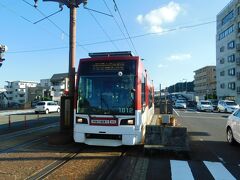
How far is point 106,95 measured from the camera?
11.1 metres

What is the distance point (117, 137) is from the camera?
10.9m

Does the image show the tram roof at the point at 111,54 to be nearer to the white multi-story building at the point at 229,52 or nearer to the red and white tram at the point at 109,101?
the red and white tram at the point at 109,101

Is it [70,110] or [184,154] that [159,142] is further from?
[70,110]

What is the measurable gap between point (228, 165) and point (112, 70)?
473 centimetres

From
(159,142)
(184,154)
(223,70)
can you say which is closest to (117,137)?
(159,142)

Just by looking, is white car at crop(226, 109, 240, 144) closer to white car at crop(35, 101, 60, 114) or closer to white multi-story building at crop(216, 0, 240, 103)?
white car at crop(35, 101, 60, 114)

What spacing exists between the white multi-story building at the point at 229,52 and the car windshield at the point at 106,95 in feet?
187

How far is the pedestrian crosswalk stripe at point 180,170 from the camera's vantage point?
24.9 feet

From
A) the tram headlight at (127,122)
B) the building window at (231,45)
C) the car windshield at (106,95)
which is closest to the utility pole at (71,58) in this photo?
the car windshield at (106,95)

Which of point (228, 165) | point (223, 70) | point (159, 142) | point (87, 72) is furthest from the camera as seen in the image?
point (223, 70)

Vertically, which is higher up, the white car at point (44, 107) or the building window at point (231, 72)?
the building window at point (231, 72)

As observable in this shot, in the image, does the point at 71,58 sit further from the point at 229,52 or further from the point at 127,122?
the point at 229,52

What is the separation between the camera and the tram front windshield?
36.0 feet

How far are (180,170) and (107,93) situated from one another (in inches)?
154
